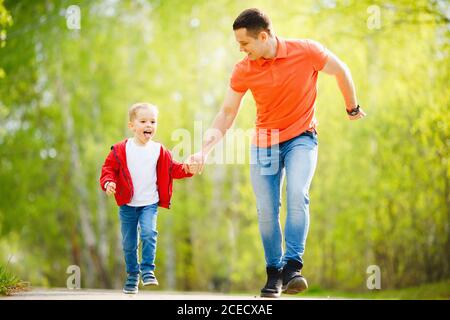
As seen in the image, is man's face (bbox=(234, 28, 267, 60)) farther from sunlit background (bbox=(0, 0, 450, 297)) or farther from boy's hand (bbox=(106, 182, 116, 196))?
sunlit background (bbox=(0, 0, 450, 297))

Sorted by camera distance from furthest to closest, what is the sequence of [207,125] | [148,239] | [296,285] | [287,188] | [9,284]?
1. [207,125]
2. [9,284]
3. [148,239]
4. [287,188]
5. [296,285]

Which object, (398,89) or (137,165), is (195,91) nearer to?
(398,89)

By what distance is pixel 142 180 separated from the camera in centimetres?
486

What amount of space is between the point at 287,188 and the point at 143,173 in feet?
3.41

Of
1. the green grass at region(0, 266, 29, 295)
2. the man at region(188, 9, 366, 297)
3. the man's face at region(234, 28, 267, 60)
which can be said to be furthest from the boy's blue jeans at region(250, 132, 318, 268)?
the green grass at region(0, 266, 29, 295)

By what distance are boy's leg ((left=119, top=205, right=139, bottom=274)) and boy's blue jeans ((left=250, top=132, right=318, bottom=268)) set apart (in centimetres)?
91

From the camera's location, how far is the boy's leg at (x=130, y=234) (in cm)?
487

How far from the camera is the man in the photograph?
4488mm

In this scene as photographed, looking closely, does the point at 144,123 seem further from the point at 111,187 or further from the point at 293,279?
the point at 293,279

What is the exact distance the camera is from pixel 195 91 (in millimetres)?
15133

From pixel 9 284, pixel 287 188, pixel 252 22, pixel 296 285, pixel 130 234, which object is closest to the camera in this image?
pixel 296 285

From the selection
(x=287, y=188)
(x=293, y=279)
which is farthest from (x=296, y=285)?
(x=287, y=188)

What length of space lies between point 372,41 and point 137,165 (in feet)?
29.9
